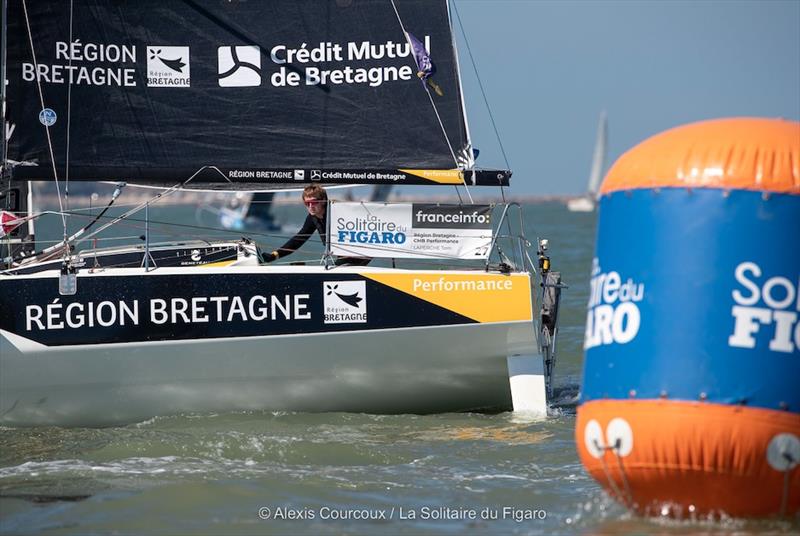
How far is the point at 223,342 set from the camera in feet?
25.0

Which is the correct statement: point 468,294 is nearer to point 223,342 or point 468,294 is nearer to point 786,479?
point 223,342

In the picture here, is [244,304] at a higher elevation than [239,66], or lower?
lower

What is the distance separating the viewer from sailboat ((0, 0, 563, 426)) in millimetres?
7598

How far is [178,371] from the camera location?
7.71 metres

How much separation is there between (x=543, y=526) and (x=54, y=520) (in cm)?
226

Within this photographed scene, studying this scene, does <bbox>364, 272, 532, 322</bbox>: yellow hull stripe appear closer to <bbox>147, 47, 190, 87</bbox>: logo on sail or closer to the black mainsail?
the black mainsail

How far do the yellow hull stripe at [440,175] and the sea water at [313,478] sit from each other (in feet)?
5.48

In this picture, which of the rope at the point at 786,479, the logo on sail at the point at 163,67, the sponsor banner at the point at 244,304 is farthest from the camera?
the logo on sail at the point at 163,67

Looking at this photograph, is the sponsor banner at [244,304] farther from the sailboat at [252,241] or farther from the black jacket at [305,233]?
the black jacket at [305,233]

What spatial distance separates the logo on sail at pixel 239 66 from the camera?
8.77 meters

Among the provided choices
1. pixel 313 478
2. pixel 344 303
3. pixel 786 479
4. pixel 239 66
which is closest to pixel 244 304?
pixel 344 303

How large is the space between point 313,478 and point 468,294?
1.79 m

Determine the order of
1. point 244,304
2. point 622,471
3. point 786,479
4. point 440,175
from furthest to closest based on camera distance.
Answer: point 440,175 < point 244,304 < point 622,471 < point 786,479

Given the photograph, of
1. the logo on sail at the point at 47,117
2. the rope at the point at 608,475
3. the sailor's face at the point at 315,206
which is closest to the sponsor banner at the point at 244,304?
the sailor's face at the point at 315,206
